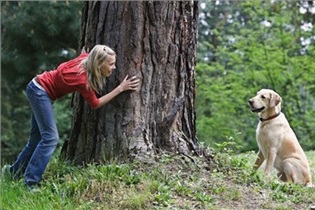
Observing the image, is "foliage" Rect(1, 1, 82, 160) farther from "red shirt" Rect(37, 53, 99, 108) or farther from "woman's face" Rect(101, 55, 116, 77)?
"woman's face" Rect(101, 55, 116, 77)

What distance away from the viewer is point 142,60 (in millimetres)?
5281

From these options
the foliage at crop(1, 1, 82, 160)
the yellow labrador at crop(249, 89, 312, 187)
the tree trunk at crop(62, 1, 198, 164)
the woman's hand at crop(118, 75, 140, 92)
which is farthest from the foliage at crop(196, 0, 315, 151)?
the woman's hand at crop(118, 75, 140, 92)

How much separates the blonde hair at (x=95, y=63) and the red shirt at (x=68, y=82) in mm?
55

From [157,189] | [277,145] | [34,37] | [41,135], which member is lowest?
[157,189]

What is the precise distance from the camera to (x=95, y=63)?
4.91 meters

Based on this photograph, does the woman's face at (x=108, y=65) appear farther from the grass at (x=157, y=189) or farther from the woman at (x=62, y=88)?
the grass at (x=157, y=189)

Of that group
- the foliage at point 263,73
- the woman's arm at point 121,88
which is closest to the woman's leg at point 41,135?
the woman's arm at point 121,88

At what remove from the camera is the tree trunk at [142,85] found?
206 inches

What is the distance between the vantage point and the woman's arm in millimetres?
5082

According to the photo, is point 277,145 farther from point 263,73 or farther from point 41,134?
point 263,73

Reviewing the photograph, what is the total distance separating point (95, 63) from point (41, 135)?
0.94 m

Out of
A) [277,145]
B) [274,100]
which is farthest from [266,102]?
[277,145]

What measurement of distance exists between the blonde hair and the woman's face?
0.03 metres

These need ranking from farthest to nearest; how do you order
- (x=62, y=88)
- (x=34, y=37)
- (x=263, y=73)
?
(x=263, y=73)
(x=34, y=37)
(x=62, y=88)
